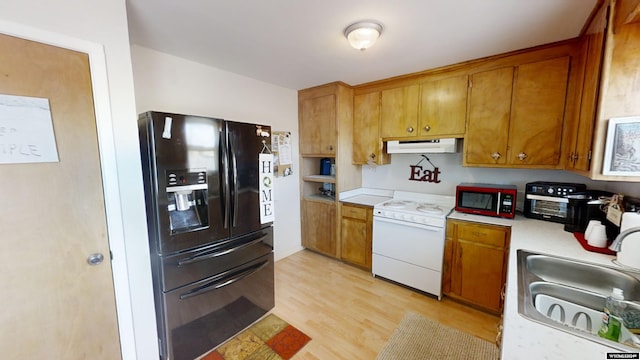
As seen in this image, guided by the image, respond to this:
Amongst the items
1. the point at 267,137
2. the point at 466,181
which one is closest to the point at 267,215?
the point at 267,137

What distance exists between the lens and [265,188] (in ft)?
6.90

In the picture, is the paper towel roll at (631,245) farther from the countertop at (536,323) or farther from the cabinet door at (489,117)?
the cabinet door at (489,117)

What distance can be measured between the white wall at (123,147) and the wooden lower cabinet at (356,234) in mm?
2154

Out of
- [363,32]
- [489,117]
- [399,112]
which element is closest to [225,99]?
[363,32]

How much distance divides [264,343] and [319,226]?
1684 millimetres

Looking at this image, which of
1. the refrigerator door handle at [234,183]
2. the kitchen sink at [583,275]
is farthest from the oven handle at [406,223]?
the refrigerator door handle at [234,183]

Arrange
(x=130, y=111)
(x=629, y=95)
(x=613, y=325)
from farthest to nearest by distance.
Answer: (x=130, y=111) → (x=629, y=95) → (x=613, y=325)

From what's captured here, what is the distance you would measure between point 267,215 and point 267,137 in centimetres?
71

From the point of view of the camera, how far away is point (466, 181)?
2.69 metres

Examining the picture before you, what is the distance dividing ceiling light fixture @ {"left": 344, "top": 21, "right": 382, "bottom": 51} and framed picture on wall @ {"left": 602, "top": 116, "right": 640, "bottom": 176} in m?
1.45

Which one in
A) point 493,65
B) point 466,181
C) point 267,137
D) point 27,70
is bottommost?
point 466,181

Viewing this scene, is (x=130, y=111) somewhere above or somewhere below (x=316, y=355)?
above

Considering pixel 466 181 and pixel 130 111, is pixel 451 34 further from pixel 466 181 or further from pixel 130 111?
pixel 130 111

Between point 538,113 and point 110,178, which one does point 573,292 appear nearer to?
point 538,113
